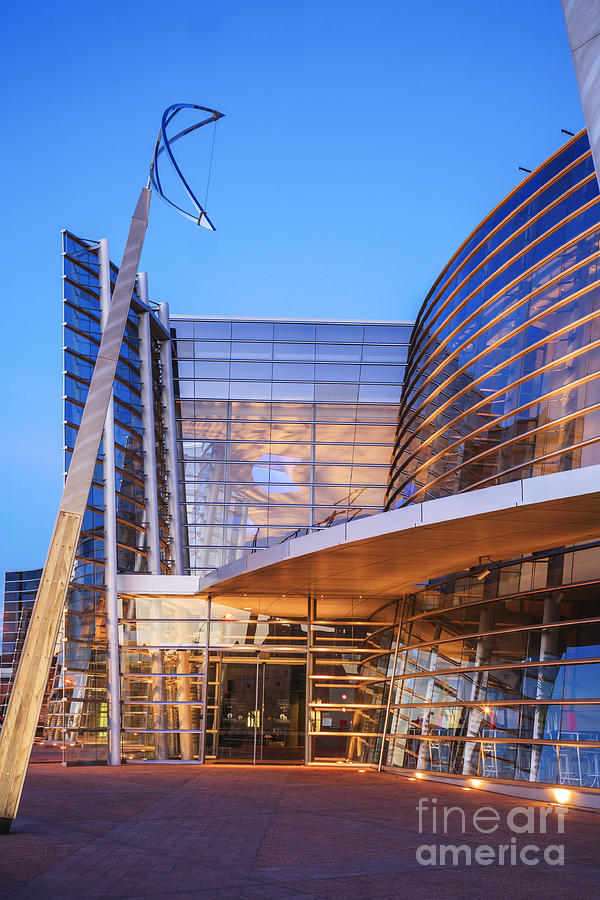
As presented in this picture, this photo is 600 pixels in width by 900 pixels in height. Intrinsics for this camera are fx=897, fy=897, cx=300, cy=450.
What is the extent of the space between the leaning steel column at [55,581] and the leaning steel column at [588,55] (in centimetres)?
766

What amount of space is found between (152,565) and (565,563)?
16.6 metres

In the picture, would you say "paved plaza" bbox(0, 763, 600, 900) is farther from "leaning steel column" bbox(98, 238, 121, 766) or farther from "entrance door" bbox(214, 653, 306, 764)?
"entrance door" bbox(214, 653, 306, 764)

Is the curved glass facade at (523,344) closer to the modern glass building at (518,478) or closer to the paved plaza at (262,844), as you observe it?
the modern glass building at (518,478)

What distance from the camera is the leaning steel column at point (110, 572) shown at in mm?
26812

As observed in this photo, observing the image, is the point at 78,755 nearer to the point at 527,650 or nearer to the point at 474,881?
the point at 527,650

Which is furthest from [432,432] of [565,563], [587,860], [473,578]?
[587,860]

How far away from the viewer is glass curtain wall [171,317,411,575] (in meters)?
37.4

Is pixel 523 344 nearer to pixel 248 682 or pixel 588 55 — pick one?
pixel 248 682

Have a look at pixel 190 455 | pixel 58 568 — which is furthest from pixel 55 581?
pixel 190 455

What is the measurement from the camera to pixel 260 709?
93.0 feet

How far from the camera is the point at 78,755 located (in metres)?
26.0

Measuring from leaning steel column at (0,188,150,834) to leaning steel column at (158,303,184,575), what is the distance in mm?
23688

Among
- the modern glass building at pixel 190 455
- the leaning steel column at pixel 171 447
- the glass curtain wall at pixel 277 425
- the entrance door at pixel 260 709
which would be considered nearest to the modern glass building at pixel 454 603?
the entrance door at pixel 260 709

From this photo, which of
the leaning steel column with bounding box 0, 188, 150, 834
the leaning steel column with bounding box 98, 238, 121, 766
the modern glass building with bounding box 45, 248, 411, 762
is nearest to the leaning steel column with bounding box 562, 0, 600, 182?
the leaning steel column with bounding box 0, 188, 150, 834
